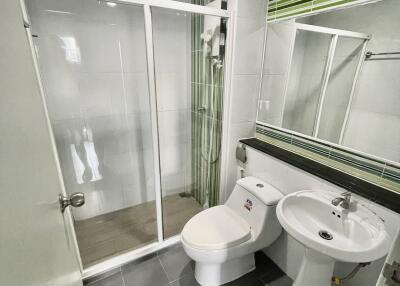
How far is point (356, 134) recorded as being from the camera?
1.21 m

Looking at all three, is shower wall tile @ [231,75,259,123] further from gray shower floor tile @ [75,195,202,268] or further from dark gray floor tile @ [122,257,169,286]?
dark gray floor tile @ [122,257,169,286]

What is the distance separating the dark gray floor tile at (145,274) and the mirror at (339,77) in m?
1.44

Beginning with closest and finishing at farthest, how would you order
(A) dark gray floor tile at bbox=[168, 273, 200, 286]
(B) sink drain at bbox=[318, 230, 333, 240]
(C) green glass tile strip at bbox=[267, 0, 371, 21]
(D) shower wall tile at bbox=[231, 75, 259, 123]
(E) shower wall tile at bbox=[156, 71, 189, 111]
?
1. (B) sink drain at bbox=[318, 230, 333, 240]
2. (C) green glass tile strip at bbox=[267, 0, 371, 21]
3. (A) dark gray floor tile at bbox=[168, 273, 200, 286]
4. (D) shower wall tile at bbox=[231, 75, 259, 123]
5. (E) shower wall tile at bbox=[156, 71, 189, 111]

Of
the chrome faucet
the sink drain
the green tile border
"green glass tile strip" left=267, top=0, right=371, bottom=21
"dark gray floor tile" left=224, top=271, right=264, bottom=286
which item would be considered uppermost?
"green glass tile strip" left=267, top=0, right=371, bottom=21

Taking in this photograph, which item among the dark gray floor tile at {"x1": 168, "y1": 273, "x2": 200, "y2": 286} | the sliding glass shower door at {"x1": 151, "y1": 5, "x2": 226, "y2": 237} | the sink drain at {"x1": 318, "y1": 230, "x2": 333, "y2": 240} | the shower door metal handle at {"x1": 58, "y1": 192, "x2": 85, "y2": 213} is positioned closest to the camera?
the shower door metal handle at {"x1": 58, "y1": 192, "x2": 85, "y2": 213}

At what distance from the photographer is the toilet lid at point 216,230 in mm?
1300

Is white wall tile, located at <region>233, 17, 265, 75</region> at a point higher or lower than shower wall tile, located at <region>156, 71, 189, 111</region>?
higher

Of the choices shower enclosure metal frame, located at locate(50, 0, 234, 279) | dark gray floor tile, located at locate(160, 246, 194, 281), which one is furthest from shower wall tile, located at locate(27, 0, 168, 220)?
dark gray floor tile, located at locate(160, 246, 194, 281)

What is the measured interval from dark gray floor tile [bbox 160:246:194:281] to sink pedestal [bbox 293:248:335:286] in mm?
834

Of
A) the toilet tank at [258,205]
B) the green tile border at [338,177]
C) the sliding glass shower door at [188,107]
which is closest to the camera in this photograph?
the green tile border at [338,177]

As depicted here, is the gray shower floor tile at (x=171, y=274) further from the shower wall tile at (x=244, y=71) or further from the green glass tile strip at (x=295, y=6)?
the green glass tile strip at (x=295, y=6)

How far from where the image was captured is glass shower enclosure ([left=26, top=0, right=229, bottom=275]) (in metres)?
1.58

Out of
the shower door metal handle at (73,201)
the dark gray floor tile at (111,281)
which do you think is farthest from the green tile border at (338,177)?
the dark gray floor tile at (111,281)

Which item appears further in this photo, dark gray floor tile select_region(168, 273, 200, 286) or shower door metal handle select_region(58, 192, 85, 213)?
dark gray floor tile select_region(168, 273, 200, 286)
